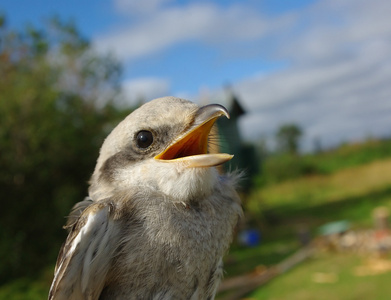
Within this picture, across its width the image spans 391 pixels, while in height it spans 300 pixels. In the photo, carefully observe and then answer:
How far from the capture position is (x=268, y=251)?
17.0 m

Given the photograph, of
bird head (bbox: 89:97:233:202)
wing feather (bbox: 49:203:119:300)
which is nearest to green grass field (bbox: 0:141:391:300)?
wing feather (bbox: 49:203:119:300)

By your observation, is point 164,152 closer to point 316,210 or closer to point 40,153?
point 40,153

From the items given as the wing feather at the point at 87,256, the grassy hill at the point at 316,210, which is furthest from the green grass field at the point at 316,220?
the wing feather at the point at 87,256

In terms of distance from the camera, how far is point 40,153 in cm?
980

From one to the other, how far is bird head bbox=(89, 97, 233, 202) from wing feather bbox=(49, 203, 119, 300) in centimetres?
26

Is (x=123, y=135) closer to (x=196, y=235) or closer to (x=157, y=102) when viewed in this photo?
(x=157, y=102)

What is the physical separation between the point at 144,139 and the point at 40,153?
804cm

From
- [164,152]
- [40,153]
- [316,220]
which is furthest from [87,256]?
[316,220]

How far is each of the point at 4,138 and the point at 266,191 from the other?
27854 millimetres

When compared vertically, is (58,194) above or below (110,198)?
below

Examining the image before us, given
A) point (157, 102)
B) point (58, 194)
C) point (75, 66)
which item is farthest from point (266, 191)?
point (157, 102)

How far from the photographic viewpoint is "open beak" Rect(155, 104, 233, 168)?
2341 millimetres

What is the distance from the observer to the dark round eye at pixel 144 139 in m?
2.55

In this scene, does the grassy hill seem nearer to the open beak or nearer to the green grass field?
the green grass field
